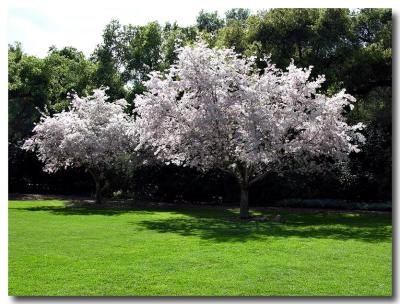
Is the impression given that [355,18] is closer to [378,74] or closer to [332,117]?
[378,74]

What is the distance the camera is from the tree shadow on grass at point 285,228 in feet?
40.9

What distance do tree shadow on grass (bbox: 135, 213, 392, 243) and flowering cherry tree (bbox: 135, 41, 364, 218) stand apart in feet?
6.16

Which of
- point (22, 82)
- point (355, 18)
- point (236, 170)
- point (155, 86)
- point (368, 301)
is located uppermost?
point (355, 18)

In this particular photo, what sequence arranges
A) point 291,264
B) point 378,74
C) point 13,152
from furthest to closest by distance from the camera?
1. point 13,152
2. point 378,74
3. point 291,264

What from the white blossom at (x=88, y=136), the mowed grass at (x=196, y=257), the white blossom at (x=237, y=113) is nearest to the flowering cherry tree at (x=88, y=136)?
the white blossom at (x=88, y=136)

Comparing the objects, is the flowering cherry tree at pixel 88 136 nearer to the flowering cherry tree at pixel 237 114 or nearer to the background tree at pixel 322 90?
the background tree at pixel 322 90

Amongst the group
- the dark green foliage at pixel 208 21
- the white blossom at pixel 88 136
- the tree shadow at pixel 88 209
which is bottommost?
the tree shadow at pixel 88 209

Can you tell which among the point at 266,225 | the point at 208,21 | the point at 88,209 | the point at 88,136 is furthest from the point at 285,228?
the point at 208,21

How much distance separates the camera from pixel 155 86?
16266 millimetres

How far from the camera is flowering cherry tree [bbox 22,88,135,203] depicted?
20.8 m

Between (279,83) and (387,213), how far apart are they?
668 cm

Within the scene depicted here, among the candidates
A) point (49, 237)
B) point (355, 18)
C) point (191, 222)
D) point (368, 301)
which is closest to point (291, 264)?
point (368, 301)

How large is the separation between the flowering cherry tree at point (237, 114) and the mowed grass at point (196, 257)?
7.41ft

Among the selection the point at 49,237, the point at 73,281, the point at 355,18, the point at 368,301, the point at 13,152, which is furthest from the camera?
the point at 13,152
